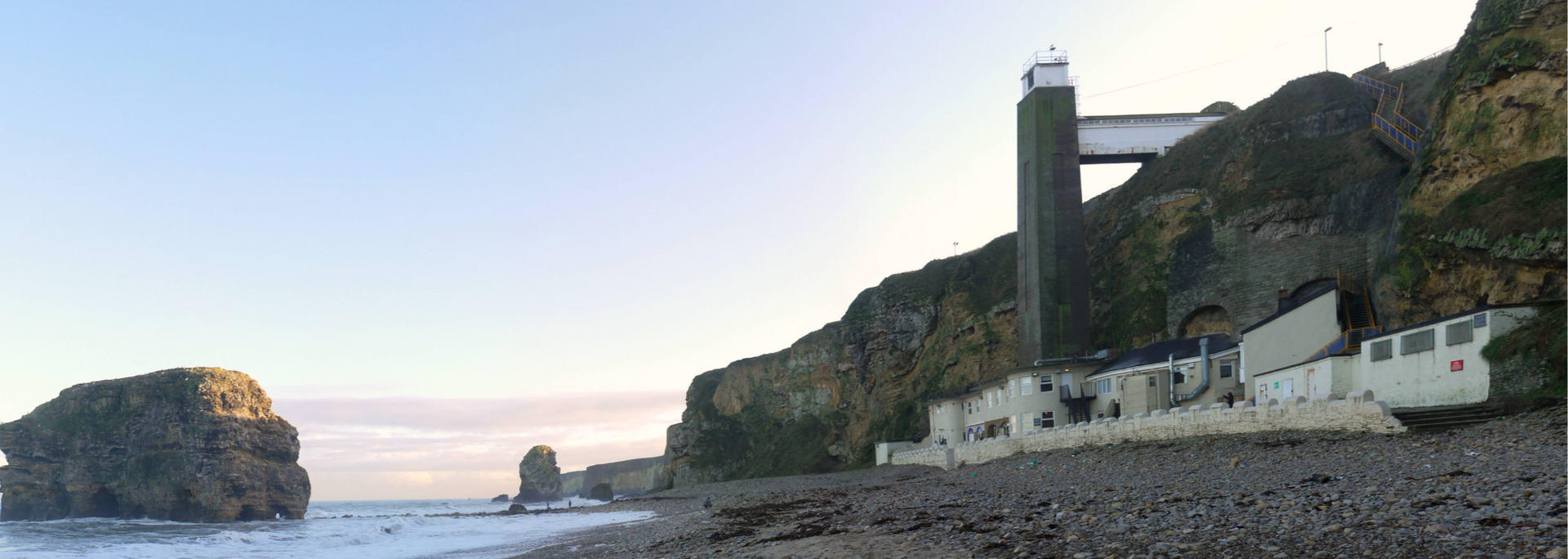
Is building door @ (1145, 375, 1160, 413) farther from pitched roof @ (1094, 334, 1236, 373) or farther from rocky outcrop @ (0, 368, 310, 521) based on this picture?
rocky outcrop @ (0, 368, 310, 521)

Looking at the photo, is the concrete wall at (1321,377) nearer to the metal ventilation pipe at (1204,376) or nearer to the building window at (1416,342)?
the building window at (1416,342)

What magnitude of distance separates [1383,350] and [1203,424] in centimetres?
603

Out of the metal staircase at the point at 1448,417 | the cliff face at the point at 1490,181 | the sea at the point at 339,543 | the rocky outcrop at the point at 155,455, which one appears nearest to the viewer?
the metal staircase at the point at 1448,417

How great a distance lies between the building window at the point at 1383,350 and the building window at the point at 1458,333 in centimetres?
212

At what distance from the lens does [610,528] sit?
120 feet

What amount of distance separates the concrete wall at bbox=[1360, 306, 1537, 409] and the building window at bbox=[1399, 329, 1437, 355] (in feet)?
0.35

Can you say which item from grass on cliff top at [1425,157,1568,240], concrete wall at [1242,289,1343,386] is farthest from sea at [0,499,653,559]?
grass on cliff top at [1425,157,1568,240]

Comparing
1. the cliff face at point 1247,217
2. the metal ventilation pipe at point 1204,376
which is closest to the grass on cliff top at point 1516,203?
the metal ventilation pipe at point 1204,376

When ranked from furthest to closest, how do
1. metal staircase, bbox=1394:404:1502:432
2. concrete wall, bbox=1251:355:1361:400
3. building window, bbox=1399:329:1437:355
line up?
concrete wall, bbox=1251:355:1361:400 → building window, bbox=1399:329:1437:355 → metal staircase, bbox=1394:404:1502:432

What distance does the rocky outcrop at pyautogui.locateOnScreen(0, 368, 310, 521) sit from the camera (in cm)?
8500

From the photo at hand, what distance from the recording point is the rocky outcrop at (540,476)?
167250 millimetres

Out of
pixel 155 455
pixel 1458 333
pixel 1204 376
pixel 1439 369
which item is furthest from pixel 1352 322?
pixel 155 455

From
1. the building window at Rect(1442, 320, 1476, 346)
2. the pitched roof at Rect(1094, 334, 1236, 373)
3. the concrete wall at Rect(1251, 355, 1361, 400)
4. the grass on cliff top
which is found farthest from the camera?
the pitched roof at Rect(1094, 334, 1236, 373)

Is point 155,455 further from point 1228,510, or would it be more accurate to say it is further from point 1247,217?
point 1228,510
